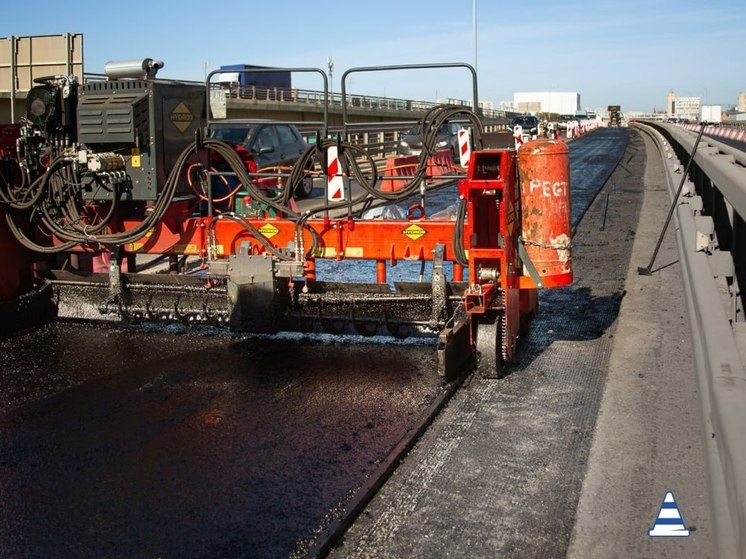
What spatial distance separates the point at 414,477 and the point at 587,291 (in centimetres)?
489

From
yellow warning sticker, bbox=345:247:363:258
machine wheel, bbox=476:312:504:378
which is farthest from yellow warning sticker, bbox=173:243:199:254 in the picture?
machine wheel, bbox=476:312:504:378

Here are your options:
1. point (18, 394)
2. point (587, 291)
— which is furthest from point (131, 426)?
point (587, 291)

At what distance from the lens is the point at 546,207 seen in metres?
6.20

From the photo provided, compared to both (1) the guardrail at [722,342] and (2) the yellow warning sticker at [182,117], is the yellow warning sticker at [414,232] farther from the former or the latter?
(2) the yellow warning sticker at [182,117]

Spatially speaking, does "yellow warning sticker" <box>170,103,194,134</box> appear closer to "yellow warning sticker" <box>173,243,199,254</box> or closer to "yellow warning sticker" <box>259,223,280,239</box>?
"yellow warning sticker" <box>173,243,199,254</box>

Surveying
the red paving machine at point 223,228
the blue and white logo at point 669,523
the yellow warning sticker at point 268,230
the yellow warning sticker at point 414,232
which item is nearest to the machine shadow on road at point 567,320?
the red paving machine at point 223,228

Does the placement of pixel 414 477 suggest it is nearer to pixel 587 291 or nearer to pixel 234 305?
pixel 234 305

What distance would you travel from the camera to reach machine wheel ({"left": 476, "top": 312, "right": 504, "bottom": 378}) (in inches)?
238

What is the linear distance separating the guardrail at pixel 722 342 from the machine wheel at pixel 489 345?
1320mm

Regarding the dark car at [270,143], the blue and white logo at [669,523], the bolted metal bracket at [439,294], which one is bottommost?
the blue and white logo at [669,523]

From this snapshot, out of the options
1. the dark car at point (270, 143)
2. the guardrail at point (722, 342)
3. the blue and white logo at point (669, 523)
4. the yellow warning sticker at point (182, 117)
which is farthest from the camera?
the dark car at point (270, 143)

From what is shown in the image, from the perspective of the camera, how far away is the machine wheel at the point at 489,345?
6.05 metres

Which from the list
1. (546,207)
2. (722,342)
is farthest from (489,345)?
(722,342)

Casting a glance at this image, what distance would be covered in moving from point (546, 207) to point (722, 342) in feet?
9.03
